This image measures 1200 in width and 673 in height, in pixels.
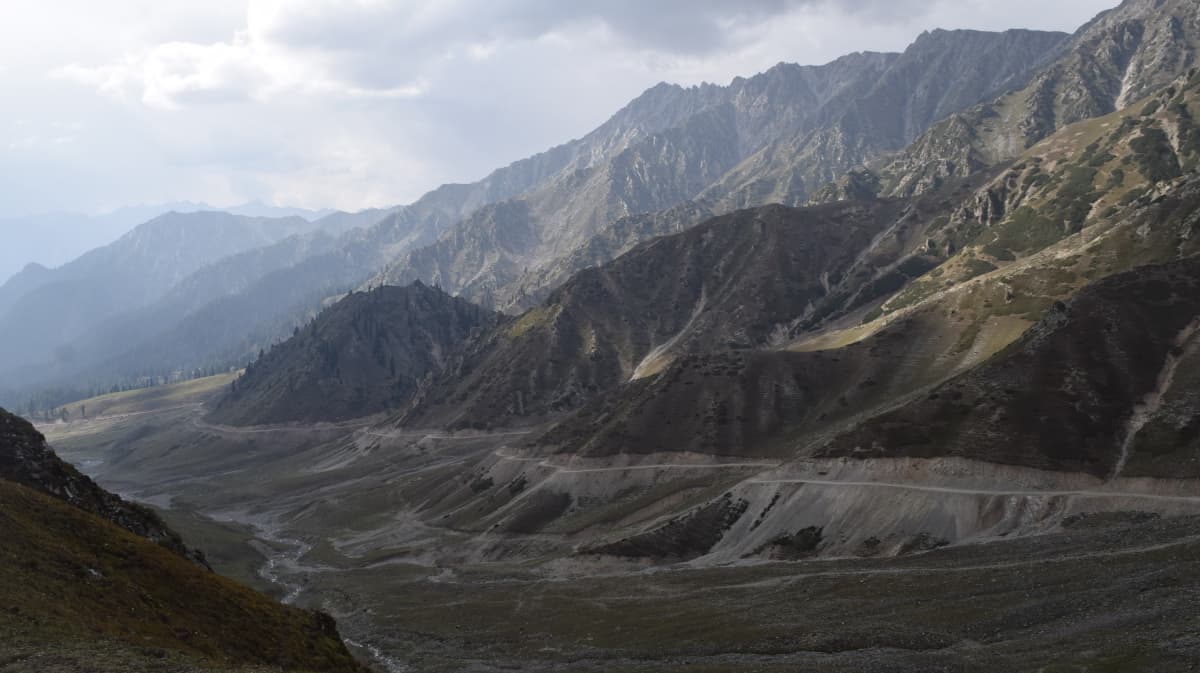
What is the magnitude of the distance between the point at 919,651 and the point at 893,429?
236 feet

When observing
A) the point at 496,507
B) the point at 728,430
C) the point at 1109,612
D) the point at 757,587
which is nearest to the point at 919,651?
the point at 1109,612

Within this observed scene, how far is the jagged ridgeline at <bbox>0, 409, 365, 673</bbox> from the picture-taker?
36.9 m

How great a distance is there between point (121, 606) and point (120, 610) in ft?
2.67

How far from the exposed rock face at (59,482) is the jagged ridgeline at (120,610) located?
15.8 metres

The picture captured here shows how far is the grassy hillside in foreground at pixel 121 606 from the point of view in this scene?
37750mm

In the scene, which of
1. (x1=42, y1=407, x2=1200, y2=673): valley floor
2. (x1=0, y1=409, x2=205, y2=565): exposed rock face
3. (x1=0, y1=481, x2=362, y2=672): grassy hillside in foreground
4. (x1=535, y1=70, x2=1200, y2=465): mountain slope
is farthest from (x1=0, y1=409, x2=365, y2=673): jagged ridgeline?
(x1=535, y1=70, x2=1200, y2=465): mountain slope

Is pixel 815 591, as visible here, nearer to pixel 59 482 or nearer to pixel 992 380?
pixel 992 380

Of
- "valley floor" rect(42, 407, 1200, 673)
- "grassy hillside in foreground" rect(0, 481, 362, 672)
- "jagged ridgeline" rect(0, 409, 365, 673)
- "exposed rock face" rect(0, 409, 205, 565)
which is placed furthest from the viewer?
"exposed rock face" rect(0, 409, 205, 565)

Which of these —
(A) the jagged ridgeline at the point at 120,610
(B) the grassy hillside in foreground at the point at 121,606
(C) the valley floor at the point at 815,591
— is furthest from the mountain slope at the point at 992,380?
(A) the jagged ridgeline at the point at 120,610

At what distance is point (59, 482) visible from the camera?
237 feet

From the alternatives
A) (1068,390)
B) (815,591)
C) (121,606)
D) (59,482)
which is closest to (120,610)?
(121,606)

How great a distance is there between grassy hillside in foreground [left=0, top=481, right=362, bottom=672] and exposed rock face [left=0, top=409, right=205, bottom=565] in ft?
51.6

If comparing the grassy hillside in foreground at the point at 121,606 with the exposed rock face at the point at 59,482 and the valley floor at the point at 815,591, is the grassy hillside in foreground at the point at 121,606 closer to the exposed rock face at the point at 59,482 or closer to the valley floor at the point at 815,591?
the exposed rock face at the point at 59,482

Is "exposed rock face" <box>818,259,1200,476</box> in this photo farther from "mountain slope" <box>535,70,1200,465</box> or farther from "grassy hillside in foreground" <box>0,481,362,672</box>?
"grassy hillside in foreground" <box>0,481,362,672</box>
